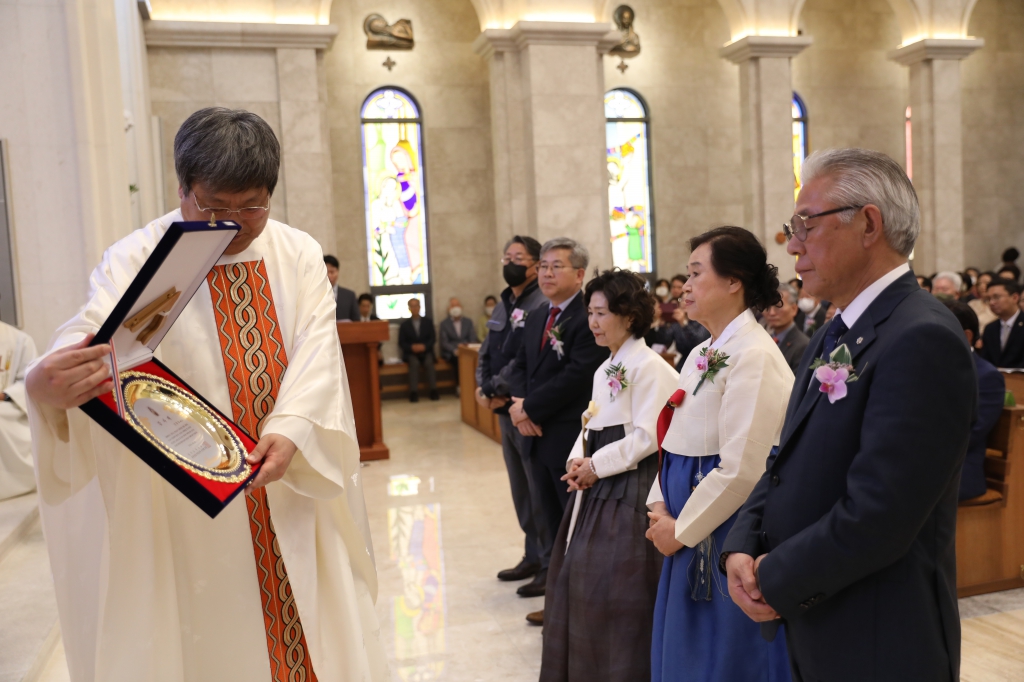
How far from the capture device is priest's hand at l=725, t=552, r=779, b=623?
1.82 m

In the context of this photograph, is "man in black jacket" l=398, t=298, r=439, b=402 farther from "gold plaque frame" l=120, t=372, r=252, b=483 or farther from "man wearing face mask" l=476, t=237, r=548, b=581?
"gold plaque frame" l=120, t=372, r=252, b=483

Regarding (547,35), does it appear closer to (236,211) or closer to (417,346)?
(417,346)

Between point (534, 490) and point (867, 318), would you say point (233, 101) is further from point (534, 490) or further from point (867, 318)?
point (867, 318)

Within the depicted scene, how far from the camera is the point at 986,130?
54.3 ft

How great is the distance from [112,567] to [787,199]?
12.6m

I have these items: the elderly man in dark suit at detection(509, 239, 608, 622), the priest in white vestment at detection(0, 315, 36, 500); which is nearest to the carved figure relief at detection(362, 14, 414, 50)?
the priest in white vestment at detection(0, 315, 36, 500)

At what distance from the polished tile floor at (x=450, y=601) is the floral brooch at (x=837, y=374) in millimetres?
2433

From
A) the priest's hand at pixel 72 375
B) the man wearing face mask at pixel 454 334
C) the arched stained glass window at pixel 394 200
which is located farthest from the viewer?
the arched stained glass window at pixel 394 200

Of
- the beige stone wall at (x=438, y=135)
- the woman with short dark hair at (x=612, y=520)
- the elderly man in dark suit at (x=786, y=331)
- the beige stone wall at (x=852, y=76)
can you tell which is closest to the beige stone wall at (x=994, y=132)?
the beige stone wall at (x=852, y=76)

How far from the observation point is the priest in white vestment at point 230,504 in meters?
1.90

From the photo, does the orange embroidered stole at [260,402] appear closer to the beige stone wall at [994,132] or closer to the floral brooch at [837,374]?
the floral brooch at [837,374]

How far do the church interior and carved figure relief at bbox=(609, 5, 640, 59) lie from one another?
0.04 meters

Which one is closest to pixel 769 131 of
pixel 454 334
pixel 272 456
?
pixel 454 334

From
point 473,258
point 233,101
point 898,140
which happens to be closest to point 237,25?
point 233,101
